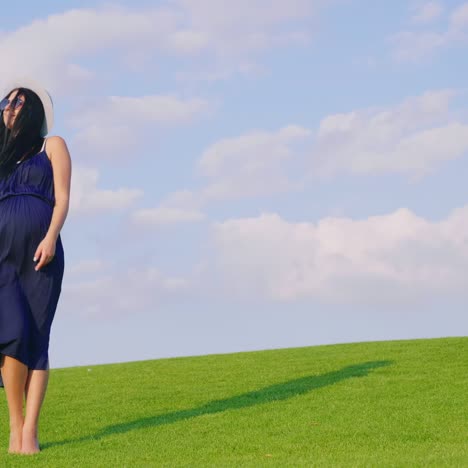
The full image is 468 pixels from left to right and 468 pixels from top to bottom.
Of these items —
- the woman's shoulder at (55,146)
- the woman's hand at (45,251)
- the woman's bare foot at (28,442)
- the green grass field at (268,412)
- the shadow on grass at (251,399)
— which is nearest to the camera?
the green grass field at (268,412)

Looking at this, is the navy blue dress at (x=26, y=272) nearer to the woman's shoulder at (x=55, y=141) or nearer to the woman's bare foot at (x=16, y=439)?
the woman's shoulder at (x=55, y=141)

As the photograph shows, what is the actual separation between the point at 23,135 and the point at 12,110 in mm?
255

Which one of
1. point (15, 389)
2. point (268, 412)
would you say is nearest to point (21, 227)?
point (15, 389)

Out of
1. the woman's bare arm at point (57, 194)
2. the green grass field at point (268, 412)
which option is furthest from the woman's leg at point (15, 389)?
the woman's bare arm at point (57, 194)

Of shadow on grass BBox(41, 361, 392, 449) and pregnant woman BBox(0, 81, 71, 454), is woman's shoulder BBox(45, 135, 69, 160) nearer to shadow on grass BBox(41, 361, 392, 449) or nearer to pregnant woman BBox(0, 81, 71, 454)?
pregnant woman BBox(0, 81, 71, 454)

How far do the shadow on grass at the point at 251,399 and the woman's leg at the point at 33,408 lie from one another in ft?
1.25

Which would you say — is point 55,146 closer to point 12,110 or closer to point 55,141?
A: point 55,141

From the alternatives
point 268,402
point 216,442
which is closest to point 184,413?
point 268,402

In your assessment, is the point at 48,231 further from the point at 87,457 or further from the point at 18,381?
the point at 87,457

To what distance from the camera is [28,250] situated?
7219 millimetres

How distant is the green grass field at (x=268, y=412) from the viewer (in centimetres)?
677

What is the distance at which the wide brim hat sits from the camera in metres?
7.51

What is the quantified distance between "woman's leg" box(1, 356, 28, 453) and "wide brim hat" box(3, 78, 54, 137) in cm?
196

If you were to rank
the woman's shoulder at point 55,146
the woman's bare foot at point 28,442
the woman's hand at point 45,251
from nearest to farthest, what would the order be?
1. the woman's hand at point 45,251
2. the woman's bare foot at point 28,442
3. the woman's shoulder at point 55,146
